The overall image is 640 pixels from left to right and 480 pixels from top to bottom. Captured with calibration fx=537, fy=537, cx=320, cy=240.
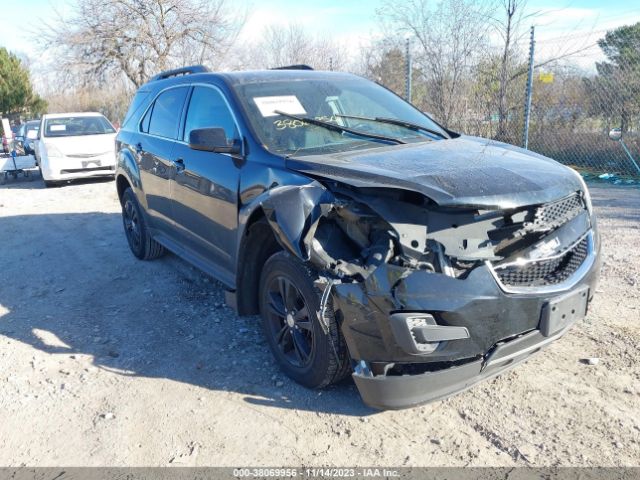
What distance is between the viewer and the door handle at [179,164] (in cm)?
447

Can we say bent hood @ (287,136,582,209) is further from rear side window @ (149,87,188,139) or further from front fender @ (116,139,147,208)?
front fender @ (116,139,147,208)

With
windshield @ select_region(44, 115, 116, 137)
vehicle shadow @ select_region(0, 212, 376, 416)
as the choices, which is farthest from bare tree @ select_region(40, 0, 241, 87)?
vehicle shadow @ select_region(0, 212, 376, 416)

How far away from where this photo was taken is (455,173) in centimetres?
290

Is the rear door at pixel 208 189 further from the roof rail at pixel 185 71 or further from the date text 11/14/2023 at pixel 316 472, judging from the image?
the date text 11/14/2023 at pixel 316 472

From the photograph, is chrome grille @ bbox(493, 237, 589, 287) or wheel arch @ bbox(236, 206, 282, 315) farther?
wheel arch @ bbox(236, 206, 282, 315)

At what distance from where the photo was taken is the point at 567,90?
9820 mm

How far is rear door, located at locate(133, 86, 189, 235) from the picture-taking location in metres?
4.83

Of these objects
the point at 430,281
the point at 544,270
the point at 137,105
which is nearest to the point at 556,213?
the point at 544,270

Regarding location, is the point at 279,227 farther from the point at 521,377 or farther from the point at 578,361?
the point at 578,361

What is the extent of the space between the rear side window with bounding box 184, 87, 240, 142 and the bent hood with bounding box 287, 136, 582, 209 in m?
0.83

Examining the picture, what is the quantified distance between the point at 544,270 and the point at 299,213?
1312 millimetres

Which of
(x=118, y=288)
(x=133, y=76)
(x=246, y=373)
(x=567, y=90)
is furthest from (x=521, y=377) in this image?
(x=133, y=76)

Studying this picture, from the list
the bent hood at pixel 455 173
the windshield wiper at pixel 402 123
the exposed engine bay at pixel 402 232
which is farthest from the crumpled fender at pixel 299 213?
the windshield wiper at pixel 402 123

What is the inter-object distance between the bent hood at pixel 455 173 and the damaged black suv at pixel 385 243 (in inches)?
0.5
